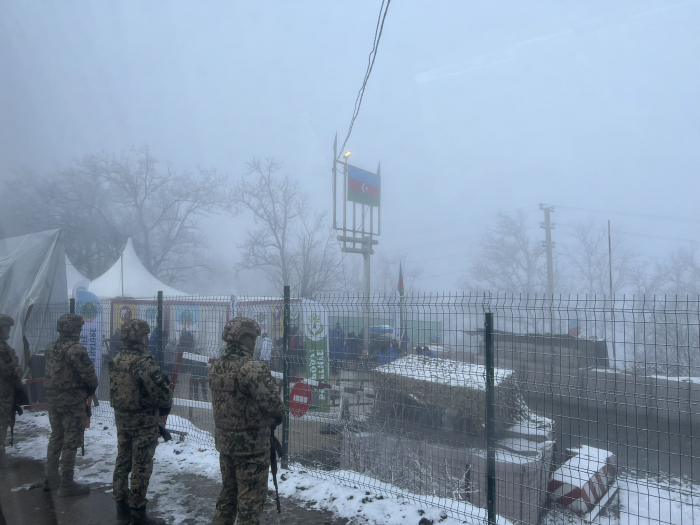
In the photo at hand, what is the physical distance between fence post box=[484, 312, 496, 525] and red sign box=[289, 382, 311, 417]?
226 cm

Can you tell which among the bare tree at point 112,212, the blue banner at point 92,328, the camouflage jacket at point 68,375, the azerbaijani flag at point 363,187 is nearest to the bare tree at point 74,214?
the bare tree at point 112,212

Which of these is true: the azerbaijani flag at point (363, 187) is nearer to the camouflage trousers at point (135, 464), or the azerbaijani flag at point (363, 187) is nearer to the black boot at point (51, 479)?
the black boot at point (51, 479)

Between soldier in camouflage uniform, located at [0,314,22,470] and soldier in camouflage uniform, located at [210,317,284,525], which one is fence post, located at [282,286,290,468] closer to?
soldier in camouflage uniform, located at [210,317,284,525]

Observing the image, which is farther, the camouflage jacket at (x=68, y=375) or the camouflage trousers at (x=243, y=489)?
the camouflage jacket at (x=68, y=375)

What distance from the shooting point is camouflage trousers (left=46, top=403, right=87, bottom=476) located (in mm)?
4953

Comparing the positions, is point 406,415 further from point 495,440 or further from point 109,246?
point 109,246

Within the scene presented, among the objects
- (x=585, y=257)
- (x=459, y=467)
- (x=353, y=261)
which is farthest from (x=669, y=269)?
(x=459, y=467)

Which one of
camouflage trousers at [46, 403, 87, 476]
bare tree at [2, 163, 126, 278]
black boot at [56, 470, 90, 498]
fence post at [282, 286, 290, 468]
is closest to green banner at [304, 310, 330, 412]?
fence post at [282, 286, 290, 468]

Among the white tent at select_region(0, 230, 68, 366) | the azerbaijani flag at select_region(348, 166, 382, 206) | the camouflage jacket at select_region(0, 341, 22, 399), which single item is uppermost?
the azerbaijani flag at select_region(348, 166, 382, 206)

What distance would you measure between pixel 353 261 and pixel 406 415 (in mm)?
48922

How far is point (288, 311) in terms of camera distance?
559 centimetres

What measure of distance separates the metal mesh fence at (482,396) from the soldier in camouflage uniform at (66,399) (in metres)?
1.77

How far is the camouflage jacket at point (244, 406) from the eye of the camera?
3438mm

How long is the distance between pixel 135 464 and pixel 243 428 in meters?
1.35
